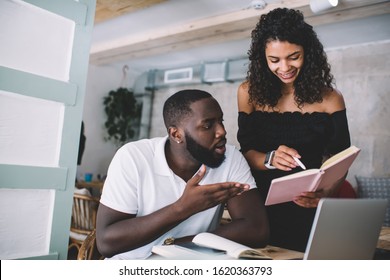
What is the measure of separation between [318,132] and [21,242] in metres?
1.30

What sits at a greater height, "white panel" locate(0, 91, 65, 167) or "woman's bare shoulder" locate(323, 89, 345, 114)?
"woman's bare shoulder" locate(323, 89, 345, 114)

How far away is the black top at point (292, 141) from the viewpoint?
151 centimetres

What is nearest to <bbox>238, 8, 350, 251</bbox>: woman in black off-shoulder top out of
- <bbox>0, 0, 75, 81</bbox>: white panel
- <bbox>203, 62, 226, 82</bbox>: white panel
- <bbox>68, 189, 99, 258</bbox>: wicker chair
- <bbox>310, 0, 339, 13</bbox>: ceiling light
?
<bbox>0, 0, 75, 81</bbox>: white panel

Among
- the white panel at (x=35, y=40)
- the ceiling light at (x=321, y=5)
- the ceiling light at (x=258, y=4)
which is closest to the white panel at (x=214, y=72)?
the ceiling light at (x=258, y=4)

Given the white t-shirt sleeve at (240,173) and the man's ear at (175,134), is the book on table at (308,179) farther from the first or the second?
the man's ear at (175,134)

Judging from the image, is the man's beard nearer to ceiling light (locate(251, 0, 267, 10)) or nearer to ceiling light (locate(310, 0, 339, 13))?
ceiling light (locate(310, 0, 339, 13))

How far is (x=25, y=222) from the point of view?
1.44 meters

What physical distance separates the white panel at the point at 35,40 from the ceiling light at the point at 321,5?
5.69 ft

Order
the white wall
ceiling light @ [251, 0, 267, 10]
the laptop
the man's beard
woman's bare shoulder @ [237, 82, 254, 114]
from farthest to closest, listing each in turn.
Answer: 1. ceiling light @ [251, 0, 267, 10]
2. the white wall
3. woman's bare shoulder @ [237, 82, 254, 114]
4. the man's beard
5. the laptop

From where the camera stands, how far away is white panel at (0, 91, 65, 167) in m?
1.34

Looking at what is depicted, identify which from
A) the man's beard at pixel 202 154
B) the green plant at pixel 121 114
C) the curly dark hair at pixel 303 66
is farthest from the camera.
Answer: the green plant at pixel 121 114

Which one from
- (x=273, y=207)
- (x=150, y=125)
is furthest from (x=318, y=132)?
(x=150, y=125)

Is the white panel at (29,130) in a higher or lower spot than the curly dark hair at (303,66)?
lower

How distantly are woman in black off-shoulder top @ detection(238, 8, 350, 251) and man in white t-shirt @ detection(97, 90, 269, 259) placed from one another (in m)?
0.22
